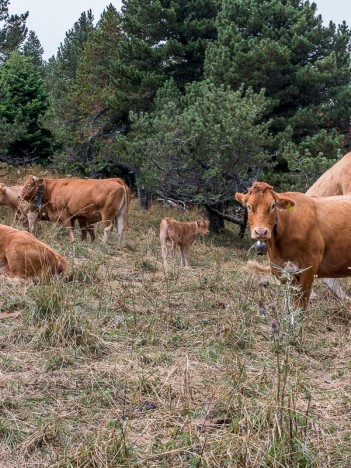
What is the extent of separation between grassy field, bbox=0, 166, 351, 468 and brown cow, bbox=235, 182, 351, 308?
0.47m

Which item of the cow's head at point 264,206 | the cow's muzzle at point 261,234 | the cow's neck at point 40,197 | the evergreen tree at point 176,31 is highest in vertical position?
the evergreen tree at point 176,31

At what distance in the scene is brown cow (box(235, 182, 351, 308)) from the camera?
592 centimetres

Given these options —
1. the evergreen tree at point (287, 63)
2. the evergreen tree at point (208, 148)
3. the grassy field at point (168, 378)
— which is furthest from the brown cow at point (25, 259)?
the evergreen tree at point (287, 63)

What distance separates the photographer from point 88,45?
27.1 metres

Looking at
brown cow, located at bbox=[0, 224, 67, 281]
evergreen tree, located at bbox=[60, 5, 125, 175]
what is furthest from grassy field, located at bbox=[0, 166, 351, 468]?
evergreen tree, located at bbox=[60, 5, 125, 175]

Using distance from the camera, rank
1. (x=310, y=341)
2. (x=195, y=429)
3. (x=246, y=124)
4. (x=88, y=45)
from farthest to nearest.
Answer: (x=88, y=45), (x=246, y=124), (x=310, y=341), (x=195, y=429)

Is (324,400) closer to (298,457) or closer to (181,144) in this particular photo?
(298,457)

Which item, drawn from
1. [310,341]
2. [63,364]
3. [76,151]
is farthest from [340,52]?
[63,364]

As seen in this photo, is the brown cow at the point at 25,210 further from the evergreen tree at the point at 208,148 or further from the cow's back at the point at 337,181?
the cow's back at the point at 337,181

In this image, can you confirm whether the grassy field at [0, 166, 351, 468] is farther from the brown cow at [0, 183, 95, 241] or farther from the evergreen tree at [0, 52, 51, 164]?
the evergreen tree at [0, 52, 51, 164]

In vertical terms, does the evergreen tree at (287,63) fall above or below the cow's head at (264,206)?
above

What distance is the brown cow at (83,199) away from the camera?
497 inches

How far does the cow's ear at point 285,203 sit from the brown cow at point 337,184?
1.93 m

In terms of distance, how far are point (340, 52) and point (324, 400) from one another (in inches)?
710
